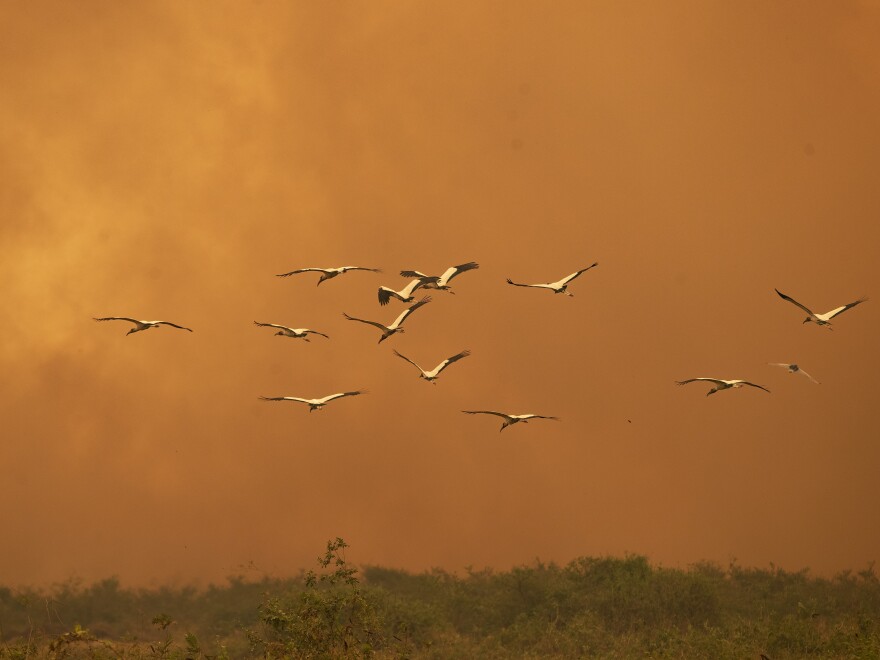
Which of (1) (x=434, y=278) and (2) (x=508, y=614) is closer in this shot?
(1) (x=434, y=278)

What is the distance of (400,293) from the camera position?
24047 millimetres

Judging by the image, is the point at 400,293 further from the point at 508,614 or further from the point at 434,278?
the point at 508,614

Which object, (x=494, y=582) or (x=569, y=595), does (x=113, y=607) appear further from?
(x=569, y=595)

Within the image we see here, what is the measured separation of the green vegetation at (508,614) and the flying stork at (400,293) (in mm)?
5508

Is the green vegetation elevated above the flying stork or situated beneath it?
situated beneath

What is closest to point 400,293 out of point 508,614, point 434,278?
point 434,278

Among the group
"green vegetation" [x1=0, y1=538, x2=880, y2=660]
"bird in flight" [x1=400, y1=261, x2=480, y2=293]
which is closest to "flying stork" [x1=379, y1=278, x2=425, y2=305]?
"bird in flight" [x1=400, y1=261, x2=480, y2=293]

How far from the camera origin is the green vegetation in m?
25.8

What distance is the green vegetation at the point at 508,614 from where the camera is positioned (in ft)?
84.7

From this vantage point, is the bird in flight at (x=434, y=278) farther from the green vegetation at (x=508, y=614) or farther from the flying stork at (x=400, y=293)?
the green vegetation at (x=508, y=614)

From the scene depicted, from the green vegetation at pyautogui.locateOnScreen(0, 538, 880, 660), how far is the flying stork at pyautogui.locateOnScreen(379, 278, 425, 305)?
551 cm

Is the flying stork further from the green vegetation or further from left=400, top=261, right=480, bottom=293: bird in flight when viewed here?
the green vegetation

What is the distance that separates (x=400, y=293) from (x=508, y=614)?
1697cm

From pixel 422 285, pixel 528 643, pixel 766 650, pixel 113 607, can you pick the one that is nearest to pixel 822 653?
pixel 766 650
